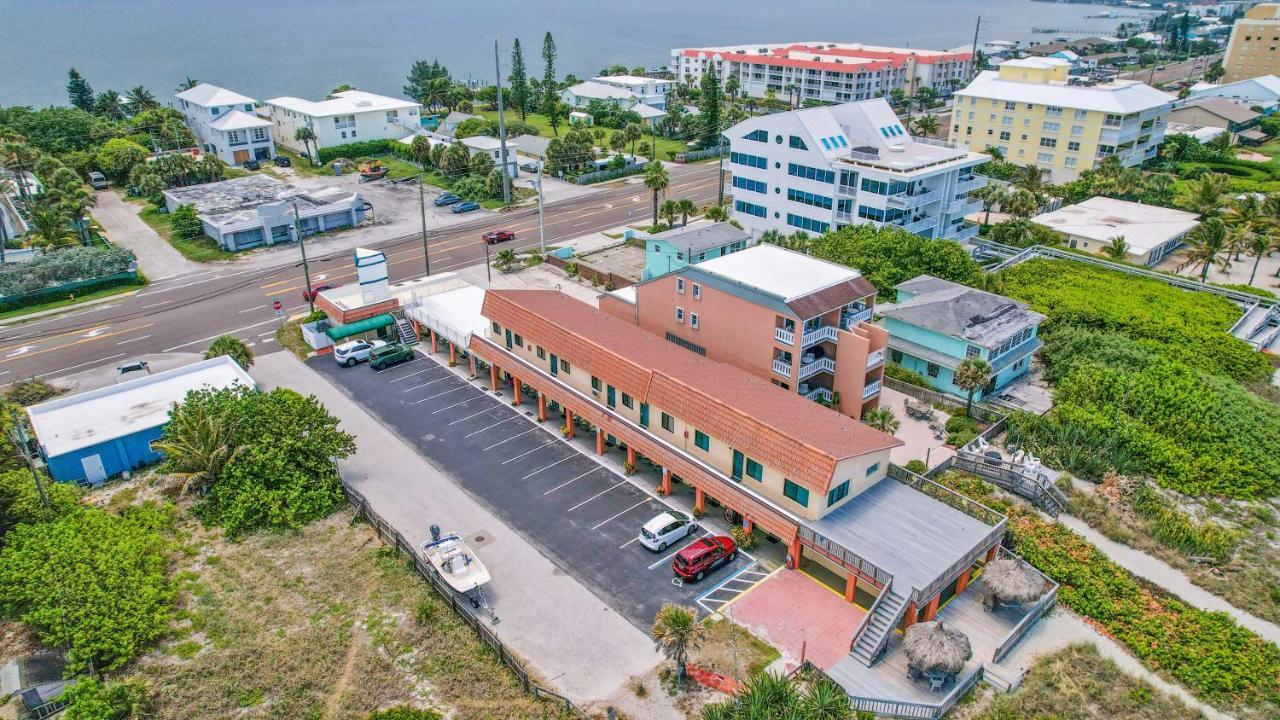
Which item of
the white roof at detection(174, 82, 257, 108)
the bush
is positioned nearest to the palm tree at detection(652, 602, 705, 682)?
the bush

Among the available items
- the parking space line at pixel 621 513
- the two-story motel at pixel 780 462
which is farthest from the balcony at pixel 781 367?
the parking space line at pixel 621 513

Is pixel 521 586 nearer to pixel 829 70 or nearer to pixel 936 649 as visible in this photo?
pixel 936 649

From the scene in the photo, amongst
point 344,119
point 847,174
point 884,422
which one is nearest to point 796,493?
point 884,422

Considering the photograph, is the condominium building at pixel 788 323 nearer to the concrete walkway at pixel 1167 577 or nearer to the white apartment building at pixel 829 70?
the concrete walkway at pixel 1167 577

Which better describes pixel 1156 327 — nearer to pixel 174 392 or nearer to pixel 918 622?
pixel 918 622

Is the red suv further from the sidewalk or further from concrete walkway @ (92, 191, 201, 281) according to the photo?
concrete walkway @ (92, 191, 201, 281)

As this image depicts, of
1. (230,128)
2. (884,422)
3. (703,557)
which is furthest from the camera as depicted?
(230,128)
